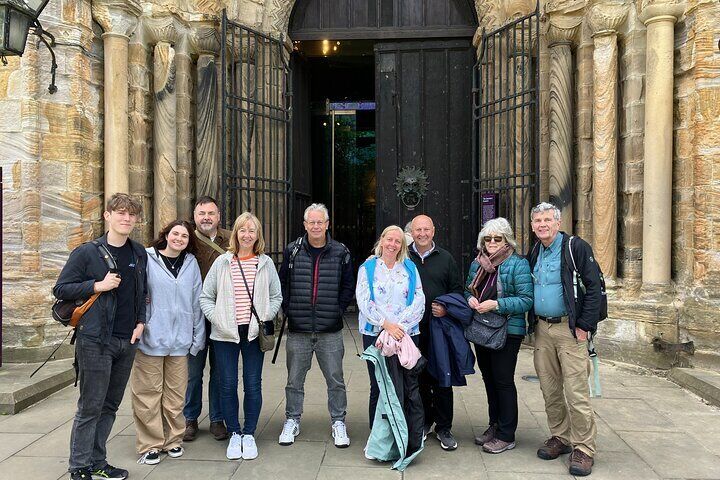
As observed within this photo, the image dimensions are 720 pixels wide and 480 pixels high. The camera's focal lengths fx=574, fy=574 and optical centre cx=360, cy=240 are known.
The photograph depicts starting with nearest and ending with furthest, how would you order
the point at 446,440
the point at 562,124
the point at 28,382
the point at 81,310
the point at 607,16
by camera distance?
the point at 81,310 < the point at 446,440 < the point at 28,382 < the point at 607,16 < the point at 562,124

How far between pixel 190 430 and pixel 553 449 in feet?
7.59

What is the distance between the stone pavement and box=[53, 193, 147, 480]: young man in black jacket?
0.33 metres

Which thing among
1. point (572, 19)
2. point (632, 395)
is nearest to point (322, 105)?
point (572, 19)

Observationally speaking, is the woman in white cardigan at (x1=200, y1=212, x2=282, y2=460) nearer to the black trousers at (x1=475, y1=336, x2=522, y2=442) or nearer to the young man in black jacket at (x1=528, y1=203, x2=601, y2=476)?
the black trousers at (x1=475, y1=336, x2=522, y2=442)

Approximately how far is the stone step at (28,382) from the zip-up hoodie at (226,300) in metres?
1.95

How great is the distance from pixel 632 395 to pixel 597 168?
233 centimetres

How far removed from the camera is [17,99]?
214 inches

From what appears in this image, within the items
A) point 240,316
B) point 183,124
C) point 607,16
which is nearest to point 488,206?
point 607,16

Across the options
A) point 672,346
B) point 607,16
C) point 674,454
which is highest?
point 607,16

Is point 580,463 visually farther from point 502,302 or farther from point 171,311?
point 171,311

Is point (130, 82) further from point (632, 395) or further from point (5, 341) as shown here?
point (632, 395)

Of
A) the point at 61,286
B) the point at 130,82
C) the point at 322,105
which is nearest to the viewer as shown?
the point at 61,286

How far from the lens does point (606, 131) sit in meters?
5.90

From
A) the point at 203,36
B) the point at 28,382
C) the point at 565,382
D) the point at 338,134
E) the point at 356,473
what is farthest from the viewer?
the point at 338,134
